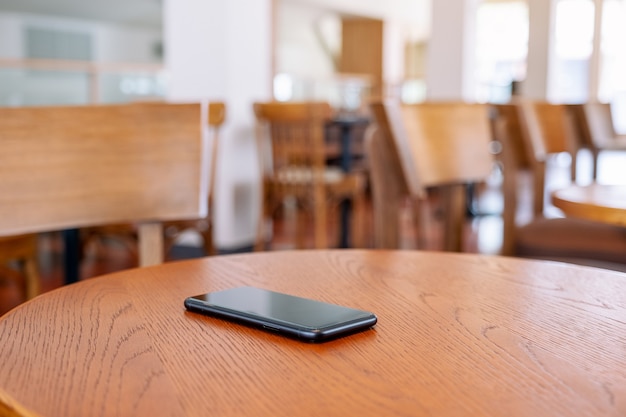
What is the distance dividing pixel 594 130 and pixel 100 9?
786 cm

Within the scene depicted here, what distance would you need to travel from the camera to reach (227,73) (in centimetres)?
401

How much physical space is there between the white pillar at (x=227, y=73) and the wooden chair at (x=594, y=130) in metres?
1.74

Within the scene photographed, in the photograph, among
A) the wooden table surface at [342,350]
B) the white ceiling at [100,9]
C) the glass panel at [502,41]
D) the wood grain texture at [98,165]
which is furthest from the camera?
the glass panel at [502,41]

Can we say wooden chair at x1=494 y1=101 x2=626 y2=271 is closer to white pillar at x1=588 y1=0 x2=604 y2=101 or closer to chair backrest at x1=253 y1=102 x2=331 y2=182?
chair backrest at x1=253 y1=102 x2=331 y2=182

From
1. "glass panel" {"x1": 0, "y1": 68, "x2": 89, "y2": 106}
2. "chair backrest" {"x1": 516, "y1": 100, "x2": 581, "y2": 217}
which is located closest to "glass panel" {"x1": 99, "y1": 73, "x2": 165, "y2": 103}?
"glass panel" {"x1": 0, "y1": 68, "x2": 89, "y2": 106}

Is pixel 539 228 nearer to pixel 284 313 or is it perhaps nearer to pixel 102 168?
pixel 102 168

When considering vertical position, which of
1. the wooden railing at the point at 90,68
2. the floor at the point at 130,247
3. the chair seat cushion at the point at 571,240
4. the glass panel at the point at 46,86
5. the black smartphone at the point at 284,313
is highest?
the wooden railing at the point at 90,68

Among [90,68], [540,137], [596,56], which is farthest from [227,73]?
[596,56]

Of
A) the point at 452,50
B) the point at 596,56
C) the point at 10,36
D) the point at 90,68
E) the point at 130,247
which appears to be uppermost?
the point at 10,36

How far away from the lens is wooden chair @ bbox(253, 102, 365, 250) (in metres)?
3.70

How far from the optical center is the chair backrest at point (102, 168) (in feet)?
3.60

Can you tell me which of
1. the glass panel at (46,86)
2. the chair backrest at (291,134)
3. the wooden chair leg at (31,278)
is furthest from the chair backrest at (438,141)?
the glass panel at (46,86)

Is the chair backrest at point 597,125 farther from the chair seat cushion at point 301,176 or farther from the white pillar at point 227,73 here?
the white pillar at point 227,73

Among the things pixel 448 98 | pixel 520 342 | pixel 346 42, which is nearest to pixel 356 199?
pixel 448 98
